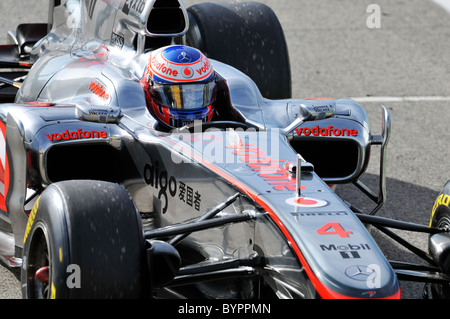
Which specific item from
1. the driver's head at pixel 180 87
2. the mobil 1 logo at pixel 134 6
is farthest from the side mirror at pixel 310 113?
the mobil 1 logo at pixel 134 6

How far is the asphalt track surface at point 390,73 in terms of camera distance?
695cm

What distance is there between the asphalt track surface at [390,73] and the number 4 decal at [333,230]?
153 cm

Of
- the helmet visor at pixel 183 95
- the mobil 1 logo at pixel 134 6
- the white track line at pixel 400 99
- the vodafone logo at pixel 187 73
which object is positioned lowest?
the white track line at pixel 400 99

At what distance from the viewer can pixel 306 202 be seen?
162 inches

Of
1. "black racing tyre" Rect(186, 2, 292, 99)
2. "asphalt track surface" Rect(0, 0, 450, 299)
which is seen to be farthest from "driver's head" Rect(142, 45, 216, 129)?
"black racing tyre" Rect(186, 2, 292, 99)

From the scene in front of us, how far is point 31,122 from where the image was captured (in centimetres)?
493

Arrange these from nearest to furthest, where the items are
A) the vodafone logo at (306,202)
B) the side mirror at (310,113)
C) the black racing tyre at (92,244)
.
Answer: the black racing tyre at (92,244) → the vodafone logo at (306,202) → the side mirror at (310,113)

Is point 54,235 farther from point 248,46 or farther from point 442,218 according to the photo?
point 248,46

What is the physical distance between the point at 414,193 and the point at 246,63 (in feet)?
5.52

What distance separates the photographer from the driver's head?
5055mm

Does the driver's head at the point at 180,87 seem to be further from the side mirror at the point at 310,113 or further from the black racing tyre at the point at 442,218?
the black racing tyre at the point at 442,218

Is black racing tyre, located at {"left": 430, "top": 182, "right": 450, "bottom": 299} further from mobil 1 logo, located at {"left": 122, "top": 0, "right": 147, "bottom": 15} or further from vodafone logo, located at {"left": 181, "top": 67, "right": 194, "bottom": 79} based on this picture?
mobil 1 logo, located at {"left": 122, "top": 0, "right": 147, "bottom": 15}

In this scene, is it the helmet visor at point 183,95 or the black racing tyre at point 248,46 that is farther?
the black racing tyre at point 248,46

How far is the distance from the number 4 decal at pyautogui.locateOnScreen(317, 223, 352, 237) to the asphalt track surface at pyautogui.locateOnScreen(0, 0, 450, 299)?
1.53 metres
